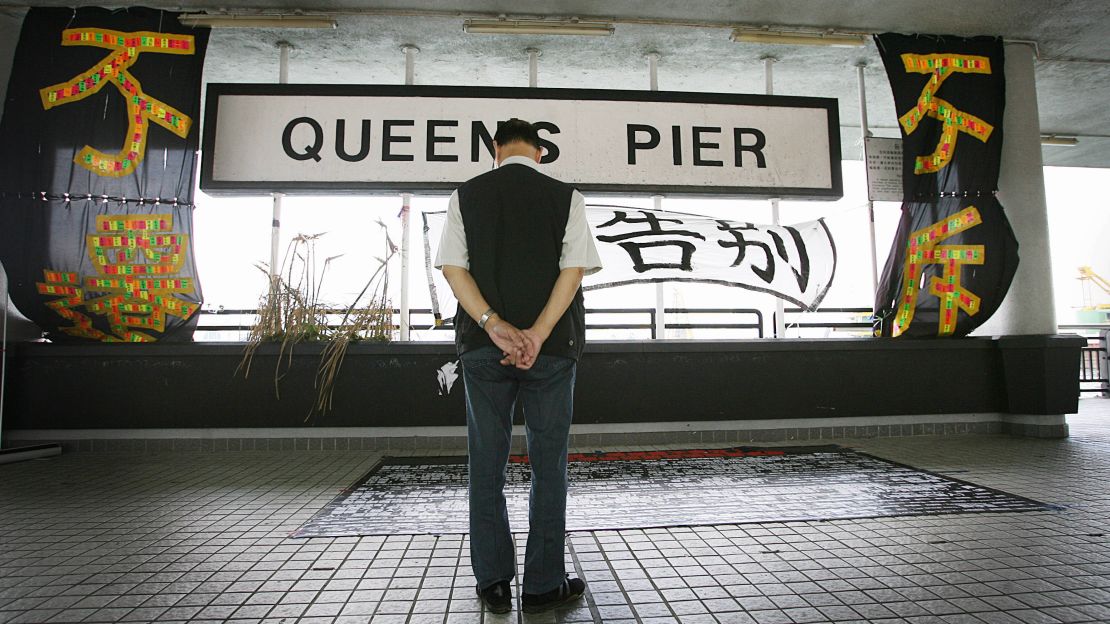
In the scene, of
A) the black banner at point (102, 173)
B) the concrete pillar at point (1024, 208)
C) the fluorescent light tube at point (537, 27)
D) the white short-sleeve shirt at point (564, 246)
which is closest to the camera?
the white short-sleeve shirt at point (564, 246)

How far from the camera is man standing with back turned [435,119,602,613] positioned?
1.78 m

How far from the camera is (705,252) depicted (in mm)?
4984

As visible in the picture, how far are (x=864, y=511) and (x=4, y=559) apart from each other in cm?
356

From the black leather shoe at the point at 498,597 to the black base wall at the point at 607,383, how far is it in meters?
2.71

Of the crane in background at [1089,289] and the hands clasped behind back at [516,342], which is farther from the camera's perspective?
the crane in background at [1089,289]

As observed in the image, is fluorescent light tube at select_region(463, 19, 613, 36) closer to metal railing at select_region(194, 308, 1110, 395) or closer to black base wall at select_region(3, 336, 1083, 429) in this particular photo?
black base wall at select_region(3, 336, 1083, 429)

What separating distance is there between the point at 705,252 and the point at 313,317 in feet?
10.7

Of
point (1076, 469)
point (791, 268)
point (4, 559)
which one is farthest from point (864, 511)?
point (4, 559)

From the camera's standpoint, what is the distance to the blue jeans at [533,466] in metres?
1.79

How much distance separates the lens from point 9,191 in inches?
171

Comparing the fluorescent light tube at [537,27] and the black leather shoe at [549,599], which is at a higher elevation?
the fluorescent light tube at [537,27]

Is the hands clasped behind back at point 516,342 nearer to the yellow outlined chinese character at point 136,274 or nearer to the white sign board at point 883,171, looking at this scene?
the yellow outlined chinese character at point 136,274

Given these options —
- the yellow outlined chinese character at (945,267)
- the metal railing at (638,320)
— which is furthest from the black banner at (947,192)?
the metal railing at (638,320)

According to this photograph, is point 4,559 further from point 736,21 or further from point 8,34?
point 736,21
